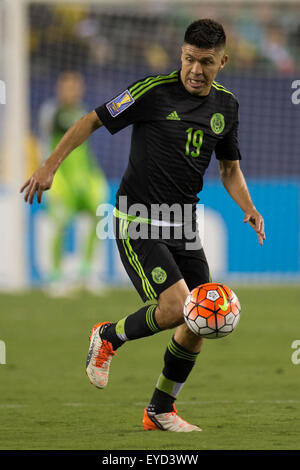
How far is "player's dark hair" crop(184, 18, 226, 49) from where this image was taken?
5145 mm

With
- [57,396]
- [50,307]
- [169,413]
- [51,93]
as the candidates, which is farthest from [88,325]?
[51,93]

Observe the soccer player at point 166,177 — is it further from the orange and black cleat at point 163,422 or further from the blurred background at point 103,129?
the blurred background at point 103,129

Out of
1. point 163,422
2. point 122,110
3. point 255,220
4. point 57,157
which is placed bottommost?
point 163,422

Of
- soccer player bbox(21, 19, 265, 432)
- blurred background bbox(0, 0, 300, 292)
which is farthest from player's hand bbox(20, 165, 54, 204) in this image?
blurred background bbox(0, 0, 300, 292)

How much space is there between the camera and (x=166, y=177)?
5.32 metres

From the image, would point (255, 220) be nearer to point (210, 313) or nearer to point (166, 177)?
point (166, 177)

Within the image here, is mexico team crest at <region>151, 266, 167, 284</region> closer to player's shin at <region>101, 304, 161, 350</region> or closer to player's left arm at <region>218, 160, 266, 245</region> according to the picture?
player's shin at <region>101, 304, 161, 350</region>

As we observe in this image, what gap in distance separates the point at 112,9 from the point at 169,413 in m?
10.6

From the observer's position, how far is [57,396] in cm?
626

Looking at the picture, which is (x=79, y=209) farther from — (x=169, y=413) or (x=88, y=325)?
(x=169, y=413)

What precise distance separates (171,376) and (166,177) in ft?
3.49


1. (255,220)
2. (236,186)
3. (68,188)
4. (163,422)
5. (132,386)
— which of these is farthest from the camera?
(68,188)

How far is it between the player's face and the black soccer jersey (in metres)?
0.11

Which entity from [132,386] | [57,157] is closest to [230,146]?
[57,157]
